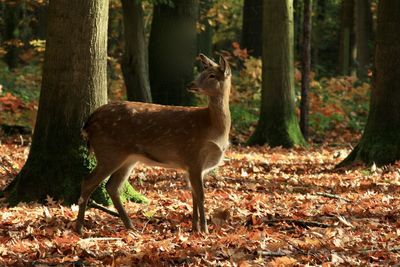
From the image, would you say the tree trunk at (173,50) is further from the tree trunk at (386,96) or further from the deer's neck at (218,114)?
the deer's neck at (218,114)

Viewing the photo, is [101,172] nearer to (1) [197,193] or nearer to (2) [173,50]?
(1) [197,193]

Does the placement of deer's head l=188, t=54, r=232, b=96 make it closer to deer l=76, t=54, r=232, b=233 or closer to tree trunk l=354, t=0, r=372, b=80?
deer l=76, t=54, r=232, b=233

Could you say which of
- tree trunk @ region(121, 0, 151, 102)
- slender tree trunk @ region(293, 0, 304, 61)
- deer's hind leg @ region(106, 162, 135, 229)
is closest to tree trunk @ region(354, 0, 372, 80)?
slender tree trunk @ region(293, 0, 304, 61)

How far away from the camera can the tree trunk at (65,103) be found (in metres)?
8.57

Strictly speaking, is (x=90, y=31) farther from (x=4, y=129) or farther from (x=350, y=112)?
(x=350, y=112)

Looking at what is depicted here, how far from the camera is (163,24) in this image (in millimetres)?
17141

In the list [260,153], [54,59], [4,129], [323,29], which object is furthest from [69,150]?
[323,29]

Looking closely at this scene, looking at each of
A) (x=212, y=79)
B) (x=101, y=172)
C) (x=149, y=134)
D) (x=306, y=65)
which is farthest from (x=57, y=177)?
(x=306, y=65)

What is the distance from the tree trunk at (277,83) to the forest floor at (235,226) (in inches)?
192

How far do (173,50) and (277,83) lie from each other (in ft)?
8.48

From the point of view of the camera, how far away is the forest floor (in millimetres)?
6176

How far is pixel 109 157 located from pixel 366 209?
3.09 m

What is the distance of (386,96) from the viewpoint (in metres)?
12.5

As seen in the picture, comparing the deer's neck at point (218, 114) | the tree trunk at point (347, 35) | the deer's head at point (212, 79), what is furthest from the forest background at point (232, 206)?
the tree trunk at point (347, 35)
